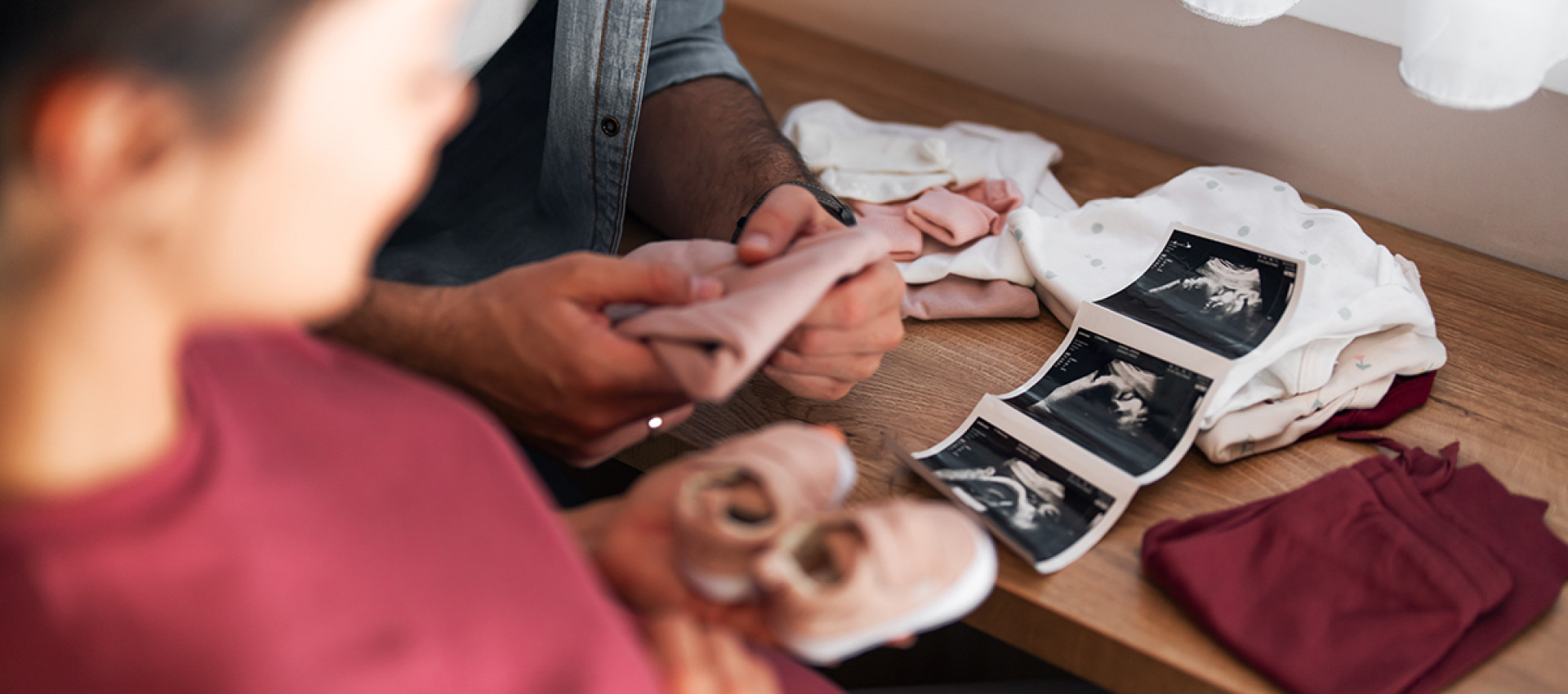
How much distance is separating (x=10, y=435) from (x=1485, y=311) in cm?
141

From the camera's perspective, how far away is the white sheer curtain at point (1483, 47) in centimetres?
92

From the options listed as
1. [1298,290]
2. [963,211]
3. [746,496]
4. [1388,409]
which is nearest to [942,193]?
[963,211]

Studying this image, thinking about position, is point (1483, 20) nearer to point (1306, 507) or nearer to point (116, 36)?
point (1306, 507)

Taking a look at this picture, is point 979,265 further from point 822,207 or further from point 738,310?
point 738,310

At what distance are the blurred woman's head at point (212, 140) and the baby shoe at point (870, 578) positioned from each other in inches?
11.4

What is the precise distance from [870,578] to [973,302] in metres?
0.64

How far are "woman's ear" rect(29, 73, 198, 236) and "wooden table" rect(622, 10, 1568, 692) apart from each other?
565mm

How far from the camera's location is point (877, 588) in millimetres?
539

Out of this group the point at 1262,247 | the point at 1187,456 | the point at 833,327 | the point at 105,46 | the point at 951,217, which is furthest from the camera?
the point at 951,217

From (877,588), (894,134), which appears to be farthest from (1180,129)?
(877,588)

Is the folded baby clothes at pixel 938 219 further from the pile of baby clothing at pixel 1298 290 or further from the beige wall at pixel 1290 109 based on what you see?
the beige wall at pixel 1290 109

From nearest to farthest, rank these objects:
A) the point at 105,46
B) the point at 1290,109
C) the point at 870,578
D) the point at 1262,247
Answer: the point at 105,46, the point at 870,578, the point at 1262,247, the point at 1290,109

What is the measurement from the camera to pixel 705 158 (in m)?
1.17

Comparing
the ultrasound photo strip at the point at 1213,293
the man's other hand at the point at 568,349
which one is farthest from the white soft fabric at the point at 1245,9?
the man's other hand at the point at 568,349
